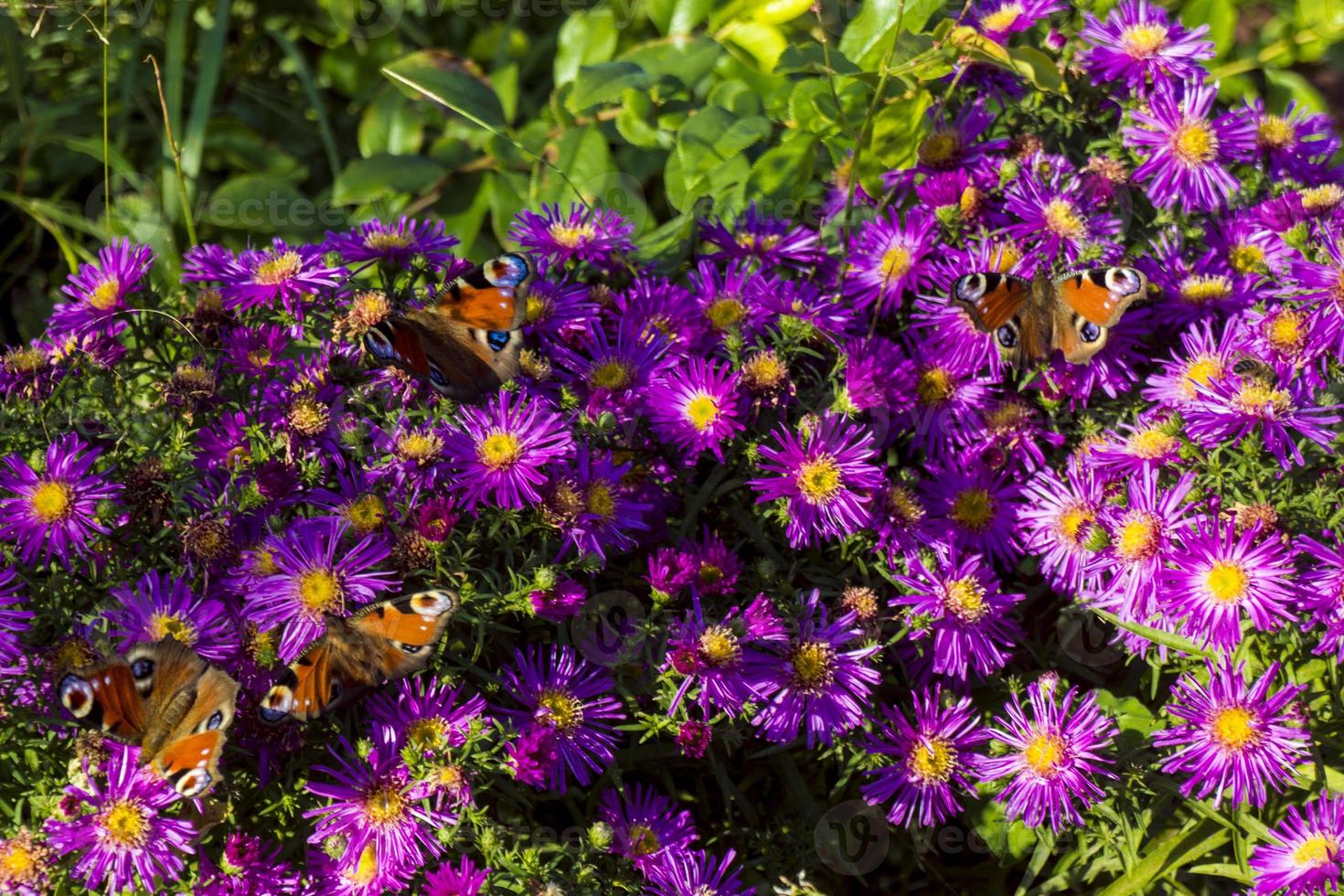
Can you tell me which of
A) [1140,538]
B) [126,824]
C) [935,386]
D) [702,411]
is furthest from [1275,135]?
[126,824]

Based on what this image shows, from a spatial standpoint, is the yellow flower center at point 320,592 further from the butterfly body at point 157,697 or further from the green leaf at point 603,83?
the green leaf at point 603,83

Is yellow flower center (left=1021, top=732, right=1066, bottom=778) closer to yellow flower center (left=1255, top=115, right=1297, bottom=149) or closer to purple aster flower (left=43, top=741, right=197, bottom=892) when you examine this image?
purple aster flower (left=43, top=741, right=197, bottom=892)

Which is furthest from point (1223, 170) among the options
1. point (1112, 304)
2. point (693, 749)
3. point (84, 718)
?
point (84, 718)

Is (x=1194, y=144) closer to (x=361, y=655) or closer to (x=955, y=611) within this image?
(x=955, y=611)

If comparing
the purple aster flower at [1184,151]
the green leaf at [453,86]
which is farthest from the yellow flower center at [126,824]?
the purple aster flower at [1184,151]

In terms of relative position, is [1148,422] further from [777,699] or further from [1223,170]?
[777,699]
